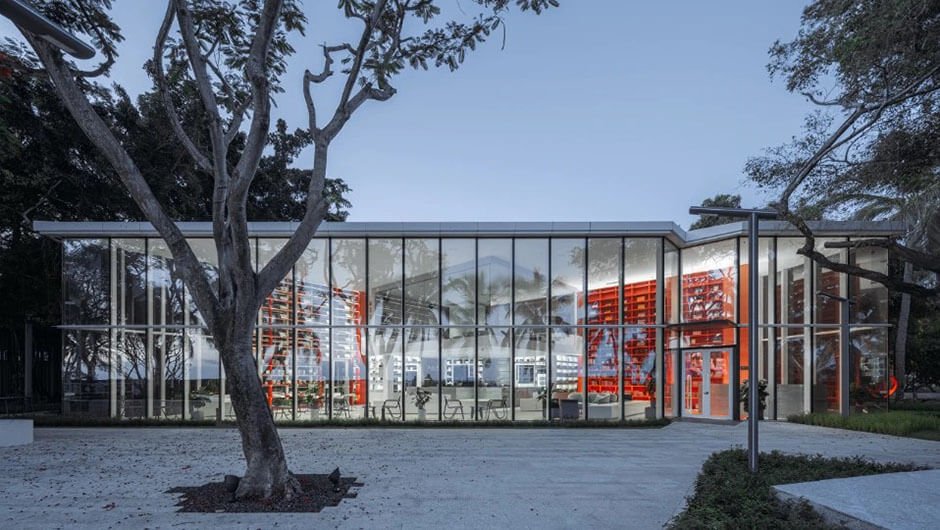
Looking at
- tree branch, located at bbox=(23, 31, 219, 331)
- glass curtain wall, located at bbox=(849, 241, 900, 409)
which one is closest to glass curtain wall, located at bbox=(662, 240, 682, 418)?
glass curtain wall, located at bbox=(849, 241, 900, 409)

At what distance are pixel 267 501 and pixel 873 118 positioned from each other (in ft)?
38.8

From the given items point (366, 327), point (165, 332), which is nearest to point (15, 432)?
point (165, 332)

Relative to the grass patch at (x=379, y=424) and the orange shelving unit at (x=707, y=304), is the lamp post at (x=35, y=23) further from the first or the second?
the orange shelving unit at (x=707, y=304)

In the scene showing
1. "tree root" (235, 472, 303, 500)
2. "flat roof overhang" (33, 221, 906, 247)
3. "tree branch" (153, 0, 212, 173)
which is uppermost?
"tree branch" (153, 0, 212, 173)

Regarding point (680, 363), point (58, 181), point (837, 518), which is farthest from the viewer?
point (58, 181)

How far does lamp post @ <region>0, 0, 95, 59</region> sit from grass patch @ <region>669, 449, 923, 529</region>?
6.57 meters

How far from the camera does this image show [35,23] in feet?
12.0

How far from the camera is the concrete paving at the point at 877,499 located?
233 inches

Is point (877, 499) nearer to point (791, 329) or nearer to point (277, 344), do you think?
point (791, 329)

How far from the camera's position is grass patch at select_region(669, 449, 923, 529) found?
6305mm

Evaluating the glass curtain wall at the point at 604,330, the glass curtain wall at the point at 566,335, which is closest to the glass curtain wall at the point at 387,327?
the glass curtain wall at the point at 566,335

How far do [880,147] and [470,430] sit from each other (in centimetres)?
1181

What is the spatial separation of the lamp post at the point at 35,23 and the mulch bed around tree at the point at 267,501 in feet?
20.2

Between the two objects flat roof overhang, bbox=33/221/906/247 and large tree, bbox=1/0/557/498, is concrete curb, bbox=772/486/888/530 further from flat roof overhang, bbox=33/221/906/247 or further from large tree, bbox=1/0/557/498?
flat roof overhang, bbox=33/221/906/247
